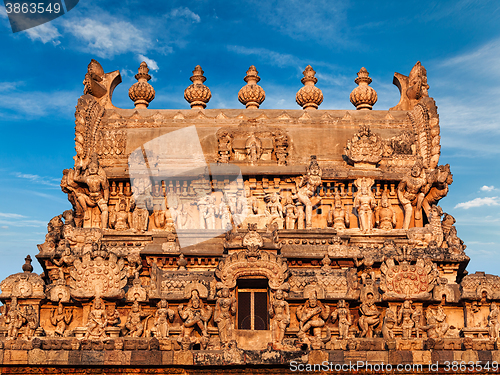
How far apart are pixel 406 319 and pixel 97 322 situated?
923 cm

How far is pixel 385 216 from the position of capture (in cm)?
2772

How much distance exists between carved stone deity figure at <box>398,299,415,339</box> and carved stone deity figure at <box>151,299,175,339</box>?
6905 mm

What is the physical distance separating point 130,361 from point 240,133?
511 inches

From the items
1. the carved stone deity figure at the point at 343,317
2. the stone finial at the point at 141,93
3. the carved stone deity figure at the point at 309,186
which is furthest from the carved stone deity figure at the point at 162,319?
the stone finial at the point at 141,93

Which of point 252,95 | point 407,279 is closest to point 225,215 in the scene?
point 407,279

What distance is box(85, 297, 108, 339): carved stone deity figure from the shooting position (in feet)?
67.4

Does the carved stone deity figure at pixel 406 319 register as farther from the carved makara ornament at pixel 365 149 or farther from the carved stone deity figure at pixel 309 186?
the carved makara ornament at pixel 365 149

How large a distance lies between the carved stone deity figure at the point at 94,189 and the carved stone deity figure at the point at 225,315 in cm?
801

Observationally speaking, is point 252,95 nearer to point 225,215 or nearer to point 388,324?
point 225,215

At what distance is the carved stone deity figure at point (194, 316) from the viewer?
2086 centimetres

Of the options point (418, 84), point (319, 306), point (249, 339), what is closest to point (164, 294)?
point (249, 339)

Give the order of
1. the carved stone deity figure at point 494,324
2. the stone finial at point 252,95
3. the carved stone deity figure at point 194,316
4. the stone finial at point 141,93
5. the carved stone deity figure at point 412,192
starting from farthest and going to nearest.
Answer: the stone finial at point 141,93
the stone finial at point 252,95
the carved stone deity figure at point 412,192
the carved stone deity figure at point 494,324
the carved stone deity figure at point 194,316

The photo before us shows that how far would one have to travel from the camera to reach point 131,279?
22828mm

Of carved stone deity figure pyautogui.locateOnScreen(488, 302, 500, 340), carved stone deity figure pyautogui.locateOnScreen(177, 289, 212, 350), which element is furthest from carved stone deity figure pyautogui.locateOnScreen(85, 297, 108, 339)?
carved stone deity figure pyautogui.locateOnScreen(488, 302, 500, 340)
